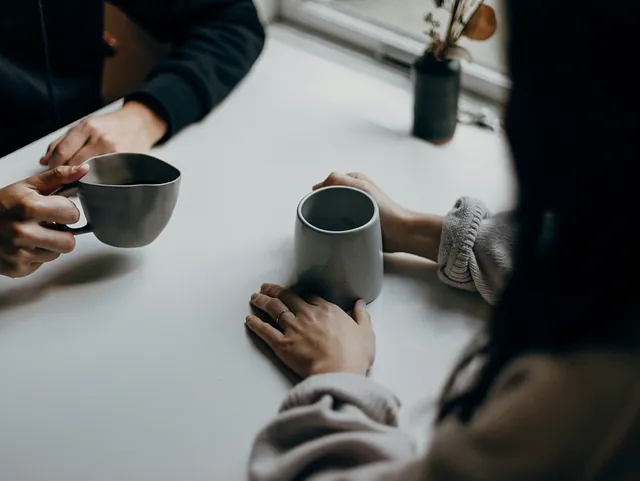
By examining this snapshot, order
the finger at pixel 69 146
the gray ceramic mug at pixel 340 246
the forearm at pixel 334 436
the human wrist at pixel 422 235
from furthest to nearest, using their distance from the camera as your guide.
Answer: the finger at pixel 69 146 → the human wrist at pixel 422 235 → the gray ceramic mug at pixel 340 246 → the forearm at pixel 334 436

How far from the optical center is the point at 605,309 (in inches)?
15.8

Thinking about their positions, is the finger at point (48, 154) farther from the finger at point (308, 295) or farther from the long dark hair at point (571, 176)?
the long dark hair at point (571, 176)

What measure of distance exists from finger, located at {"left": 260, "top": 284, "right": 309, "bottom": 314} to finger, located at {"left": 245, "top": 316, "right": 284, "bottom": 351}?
29mm

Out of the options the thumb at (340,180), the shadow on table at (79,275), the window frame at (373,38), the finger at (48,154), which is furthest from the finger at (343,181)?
the window frame at (373,38)

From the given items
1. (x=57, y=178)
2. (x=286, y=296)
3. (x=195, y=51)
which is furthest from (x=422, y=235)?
(x=195, y=51)

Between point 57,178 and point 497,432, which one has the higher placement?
point 497,432

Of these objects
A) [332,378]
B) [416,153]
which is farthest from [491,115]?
[332,378]

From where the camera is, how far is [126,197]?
69 cm

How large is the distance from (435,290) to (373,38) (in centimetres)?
69

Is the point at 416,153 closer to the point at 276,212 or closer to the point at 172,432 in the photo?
the point at 276,212

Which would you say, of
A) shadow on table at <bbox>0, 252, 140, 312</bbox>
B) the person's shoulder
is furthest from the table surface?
the person's shoulder

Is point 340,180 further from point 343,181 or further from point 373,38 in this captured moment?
point 373,38

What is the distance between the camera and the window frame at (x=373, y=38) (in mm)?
1152

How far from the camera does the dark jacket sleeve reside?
96cm
